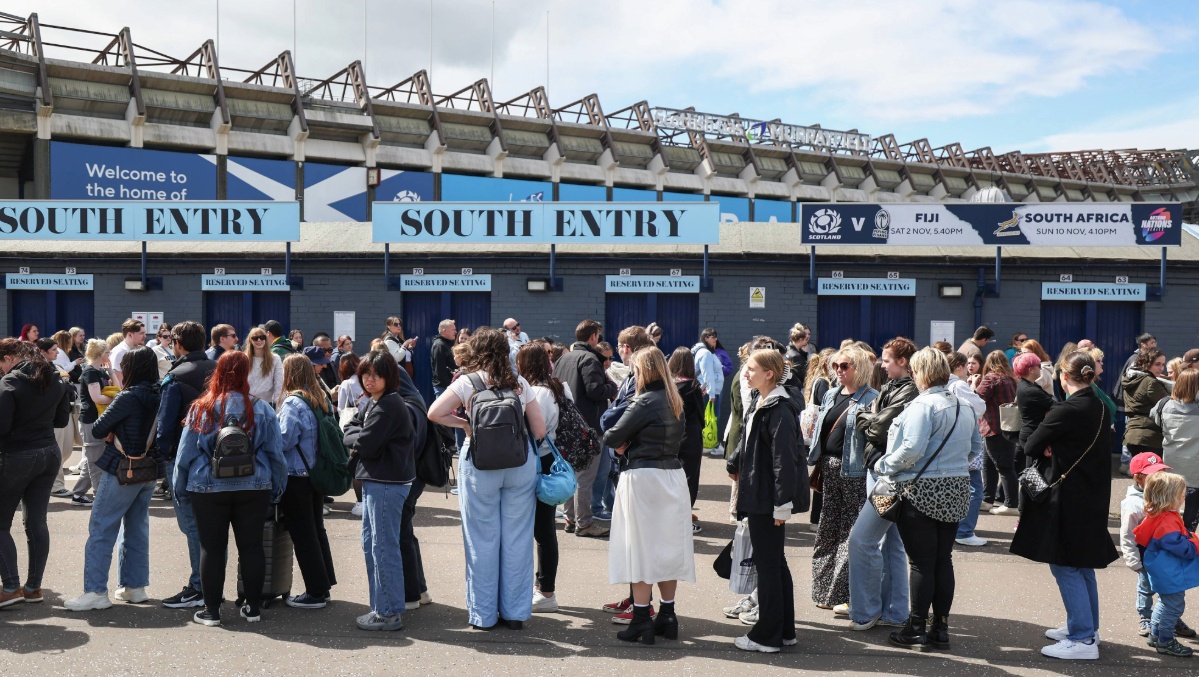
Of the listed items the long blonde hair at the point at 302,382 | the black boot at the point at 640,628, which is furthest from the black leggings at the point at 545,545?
the long blonde hair at the point at 302,382

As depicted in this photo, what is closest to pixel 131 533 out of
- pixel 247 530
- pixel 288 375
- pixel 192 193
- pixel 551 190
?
pixel 247 530

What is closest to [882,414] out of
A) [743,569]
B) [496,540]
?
[743,569]

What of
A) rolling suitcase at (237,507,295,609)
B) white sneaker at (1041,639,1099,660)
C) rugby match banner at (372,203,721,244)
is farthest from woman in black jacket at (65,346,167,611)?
rugby match banner at (372,203,721,244)

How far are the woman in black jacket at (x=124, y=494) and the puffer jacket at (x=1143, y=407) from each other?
7.52m

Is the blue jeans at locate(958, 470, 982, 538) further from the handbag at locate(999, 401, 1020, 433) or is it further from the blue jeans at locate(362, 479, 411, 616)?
the blue jeans at locate(362, 479, 411, 616)

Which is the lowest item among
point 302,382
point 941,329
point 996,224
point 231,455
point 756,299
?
point 231,455

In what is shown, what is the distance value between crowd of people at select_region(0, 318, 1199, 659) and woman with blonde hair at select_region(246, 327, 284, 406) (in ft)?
3.53

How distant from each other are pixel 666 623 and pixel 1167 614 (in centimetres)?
278

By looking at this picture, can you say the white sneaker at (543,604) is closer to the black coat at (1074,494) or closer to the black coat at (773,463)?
the black coat at (773,463)

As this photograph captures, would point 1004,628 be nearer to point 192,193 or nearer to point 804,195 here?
point 192,193

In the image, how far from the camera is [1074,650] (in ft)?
17.1

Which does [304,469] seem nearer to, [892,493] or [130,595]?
[130,595]

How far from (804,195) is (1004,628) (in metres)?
A: 36.0

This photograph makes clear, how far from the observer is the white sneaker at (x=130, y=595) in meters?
6.07
